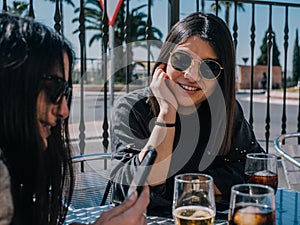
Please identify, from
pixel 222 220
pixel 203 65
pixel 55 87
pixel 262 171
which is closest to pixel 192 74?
pixel 203 65

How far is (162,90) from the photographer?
1610 millimetres

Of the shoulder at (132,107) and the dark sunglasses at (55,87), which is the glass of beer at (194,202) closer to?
the dark sunglasses at (55,87)

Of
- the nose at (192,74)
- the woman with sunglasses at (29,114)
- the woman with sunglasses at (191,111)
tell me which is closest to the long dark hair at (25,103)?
the woman with sunglasses at (29,114)

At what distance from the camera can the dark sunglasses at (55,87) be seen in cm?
86

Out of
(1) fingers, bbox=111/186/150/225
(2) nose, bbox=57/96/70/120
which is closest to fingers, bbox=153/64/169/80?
(2) nose, bbox=57/96/70/120

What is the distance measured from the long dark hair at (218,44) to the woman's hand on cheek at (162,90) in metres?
0.05

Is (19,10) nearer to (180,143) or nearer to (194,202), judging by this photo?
(180,143)

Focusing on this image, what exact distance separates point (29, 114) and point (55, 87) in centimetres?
10

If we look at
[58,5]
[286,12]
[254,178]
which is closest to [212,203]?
[254,178]

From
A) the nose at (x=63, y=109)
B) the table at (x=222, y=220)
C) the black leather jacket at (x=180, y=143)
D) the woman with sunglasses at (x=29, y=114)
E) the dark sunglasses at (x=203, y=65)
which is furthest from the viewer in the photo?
the dark sunglasses at (x=203, y=65)

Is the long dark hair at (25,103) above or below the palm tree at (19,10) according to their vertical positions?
below

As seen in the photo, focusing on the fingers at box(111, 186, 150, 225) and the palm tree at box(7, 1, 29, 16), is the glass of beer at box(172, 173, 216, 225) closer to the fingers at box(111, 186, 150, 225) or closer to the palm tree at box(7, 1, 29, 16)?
the fingers at box(111, 186, 150, 225)

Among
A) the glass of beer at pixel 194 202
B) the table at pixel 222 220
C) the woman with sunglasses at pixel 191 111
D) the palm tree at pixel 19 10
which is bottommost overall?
the table at pixel 222 220

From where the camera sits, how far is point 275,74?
91.2 ft
